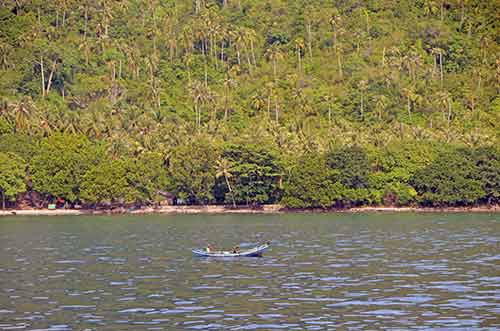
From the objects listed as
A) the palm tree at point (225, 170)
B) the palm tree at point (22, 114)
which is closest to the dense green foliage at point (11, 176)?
the palm tree at point (22, 114)

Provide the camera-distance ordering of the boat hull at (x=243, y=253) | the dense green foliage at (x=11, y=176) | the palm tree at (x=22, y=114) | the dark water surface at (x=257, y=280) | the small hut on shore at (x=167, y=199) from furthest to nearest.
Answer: the palm tree at (x=22, y=114) → the small hut on shore at (x=167, y=199) → the dense green foliage at (x=11, y=176) → the boat hull at (x=243, y=253) → the dark water surface at (x=257, y=280)

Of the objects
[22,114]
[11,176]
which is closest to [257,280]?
[11,176]

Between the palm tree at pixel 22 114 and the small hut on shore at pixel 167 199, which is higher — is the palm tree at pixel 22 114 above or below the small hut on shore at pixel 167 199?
above

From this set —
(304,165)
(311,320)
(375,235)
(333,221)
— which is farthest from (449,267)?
(304,165)

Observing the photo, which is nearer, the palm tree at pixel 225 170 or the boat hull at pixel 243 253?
the boat hull at pixel 243 253

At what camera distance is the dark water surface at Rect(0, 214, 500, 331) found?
4981 cm

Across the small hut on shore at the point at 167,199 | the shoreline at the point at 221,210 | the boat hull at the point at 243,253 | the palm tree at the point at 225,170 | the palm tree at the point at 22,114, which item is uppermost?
the palm tree at the point at 22,114

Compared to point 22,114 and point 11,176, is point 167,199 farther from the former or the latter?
point 22,114

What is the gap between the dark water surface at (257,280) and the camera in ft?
163

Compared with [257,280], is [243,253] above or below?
above

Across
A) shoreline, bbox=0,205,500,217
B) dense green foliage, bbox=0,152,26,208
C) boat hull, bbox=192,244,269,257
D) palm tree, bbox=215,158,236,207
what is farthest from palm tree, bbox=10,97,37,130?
boat hull, bbox=192,244,269,257

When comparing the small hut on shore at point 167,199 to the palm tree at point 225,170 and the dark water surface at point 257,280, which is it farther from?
the dark water surface at point 257,280

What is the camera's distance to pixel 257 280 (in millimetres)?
66625

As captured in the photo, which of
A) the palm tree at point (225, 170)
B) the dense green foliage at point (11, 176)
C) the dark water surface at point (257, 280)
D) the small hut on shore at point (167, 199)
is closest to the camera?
the dark water surface at point (257, 280)
